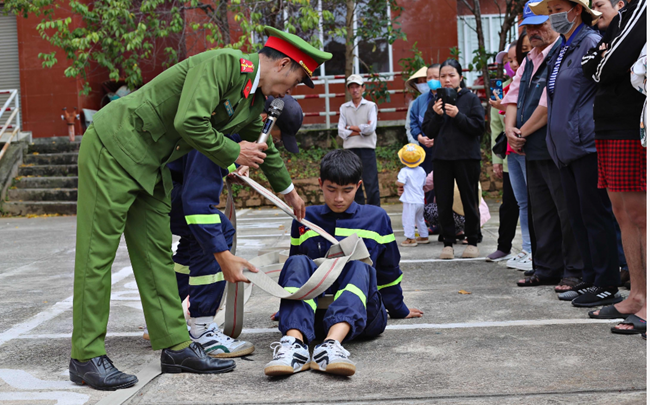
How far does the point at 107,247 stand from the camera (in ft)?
10.4

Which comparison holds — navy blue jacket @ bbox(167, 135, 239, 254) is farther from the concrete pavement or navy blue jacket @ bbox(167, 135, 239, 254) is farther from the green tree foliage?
the green tree foliage

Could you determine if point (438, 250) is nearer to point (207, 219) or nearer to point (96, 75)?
point (207, 219)

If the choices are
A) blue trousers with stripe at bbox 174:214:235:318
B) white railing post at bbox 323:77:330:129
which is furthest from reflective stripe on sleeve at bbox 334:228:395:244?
white railing post at bbox 323:77:330:129

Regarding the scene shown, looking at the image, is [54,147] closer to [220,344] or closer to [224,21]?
[224,21]

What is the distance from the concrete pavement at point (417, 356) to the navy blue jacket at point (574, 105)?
1.06 m

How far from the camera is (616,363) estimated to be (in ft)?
10.4

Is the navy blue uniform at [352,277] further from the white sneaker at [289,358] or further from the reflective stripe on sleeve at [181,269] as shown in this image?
the reflective stripe on sleeve at [181,269]

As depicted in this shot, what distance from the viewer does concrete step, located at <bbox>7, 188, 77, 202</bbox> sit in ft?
44.8

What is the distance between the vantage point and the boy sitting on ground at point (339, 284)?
3199 mm

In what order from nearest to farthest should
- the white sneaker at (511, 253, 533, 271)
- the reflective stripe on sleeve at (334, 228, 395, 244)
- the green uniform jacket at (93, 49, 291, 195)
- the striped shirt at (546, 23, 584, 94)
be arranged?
1. the green uniform jacket at (93, 49, 291, 195)
2. the reflective stripe on sleeve at (334, 228, 395, 244)
3. the striped shirt at (546, 23, 584, 94)
4. the white sneaker at (511, 253, 533, 271)

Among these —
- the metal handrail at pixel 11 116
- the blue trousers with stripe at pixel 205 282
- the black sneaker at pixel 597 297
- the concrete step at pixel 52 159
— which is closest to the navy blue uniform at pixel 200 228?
the blue trousers with stripe at pixel 205 282

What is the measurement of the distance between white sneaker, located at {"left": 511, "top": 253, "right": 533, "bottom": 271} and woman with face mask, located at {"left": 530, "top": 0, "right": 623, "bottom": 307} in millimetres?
1334

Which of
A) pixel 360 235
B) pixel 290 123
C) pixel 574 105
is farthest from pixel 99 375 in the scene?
pixel 574 105

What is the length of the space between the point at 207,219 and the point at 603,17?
112 inches
